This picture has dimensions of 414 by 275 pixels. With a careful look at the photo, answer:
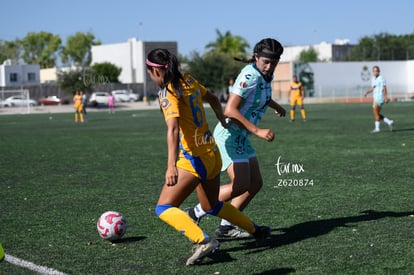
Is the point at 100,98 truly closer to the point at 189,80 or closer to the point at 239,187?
the point at 239,187

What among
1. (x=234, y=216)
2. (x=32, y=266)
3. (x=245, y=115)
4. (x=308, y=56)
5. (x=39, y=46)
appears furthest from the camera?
(x=308, y=56)

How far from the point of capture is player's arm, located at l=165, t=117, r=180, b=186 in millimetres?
5512

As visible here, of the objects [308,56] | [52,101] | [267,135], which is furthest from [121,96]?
[267,135]

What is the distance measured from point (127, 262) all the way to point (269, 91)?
2.18m

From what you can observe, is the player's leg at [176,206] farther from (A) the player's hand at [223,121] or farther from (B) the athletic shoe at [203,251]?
(A) the player's hand at [223,121]

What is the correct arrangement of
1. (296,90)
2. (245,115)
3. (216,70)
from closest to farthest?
(245,115) < (296,90) < (216,70)

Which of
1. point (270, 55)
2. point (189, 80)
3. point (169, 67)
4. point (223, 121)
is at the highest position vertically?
point (270, 55)

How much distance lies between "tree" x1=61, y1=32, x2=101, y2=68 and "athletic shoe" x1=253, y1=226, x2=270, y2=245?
79569mm

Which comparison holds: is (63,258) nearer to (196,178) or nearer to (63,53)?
(196,178)

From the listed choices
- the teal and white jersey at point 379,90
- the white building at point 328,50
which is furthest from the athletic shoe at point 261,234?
the white building at point 328,50

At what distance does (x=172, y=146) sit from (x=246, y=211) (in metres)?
3.38

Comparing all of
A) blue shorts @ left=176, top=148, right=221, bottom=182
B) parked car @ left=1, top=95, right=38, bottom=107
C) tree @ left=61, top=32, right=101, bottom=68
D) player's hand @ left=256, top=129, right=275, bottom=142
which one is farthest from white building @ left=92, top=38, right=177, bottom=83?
blue shorts @ left=176, top=148, right=221, bottom=182

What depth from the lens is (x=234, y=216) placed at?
21.3ft

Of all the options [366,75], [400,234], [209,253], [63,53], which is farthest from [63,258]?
[63,53]
